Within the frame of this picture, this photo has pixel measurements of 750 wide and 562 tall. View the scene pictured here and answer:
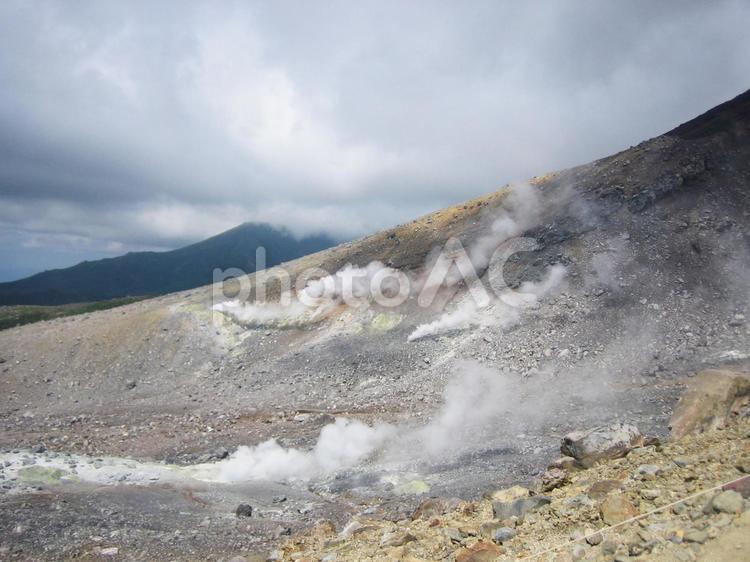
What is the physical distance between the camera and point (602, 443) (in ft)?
34.1

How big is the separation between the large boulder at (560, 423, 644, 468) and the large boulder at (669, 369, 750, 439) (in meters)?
1.67

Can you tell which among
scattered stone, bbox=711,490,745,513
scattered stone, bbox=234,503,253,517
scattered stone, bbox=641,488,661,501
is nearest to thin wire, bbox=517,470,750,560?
scattered stone, bbox=641,488,661,501

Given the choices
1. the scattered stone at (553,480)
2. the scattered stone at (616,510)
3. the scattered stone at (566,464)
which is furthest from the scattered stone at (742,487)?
the scattered stone at (566,464)

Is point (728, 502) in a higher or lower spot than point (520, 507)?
higher

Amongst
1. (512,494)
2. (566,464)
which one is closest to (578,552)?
(512,494)

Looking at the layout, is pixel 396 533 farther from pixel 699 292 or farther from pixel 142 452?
pixel 699 292

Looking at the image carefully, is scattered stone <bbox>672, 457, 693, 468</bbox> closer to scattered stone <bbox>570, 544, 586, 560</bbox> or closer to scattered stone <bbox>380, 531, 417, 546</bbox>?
scattered stone <bbox>570, 544, 586, 560</bbox>

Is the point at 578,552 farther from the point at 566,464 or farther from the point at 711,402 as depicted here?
the point at 711,402

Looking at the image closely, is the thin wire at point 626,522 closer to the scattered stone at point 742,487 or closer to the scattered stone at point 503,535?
the scattered stone at point 742,487

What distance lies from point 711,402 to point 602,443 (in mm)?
3679

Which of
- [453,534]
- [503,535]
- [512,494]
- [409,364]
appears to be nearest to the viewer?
[503,535]

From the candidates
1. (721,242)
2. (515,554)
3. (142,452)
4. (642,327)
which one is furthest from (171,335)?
(721,242)

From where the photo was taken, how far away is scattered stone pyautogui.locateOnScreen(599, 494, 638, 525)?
6.82 m

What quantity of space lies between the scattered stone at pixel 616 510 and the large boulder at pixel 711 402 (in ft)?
18.1
